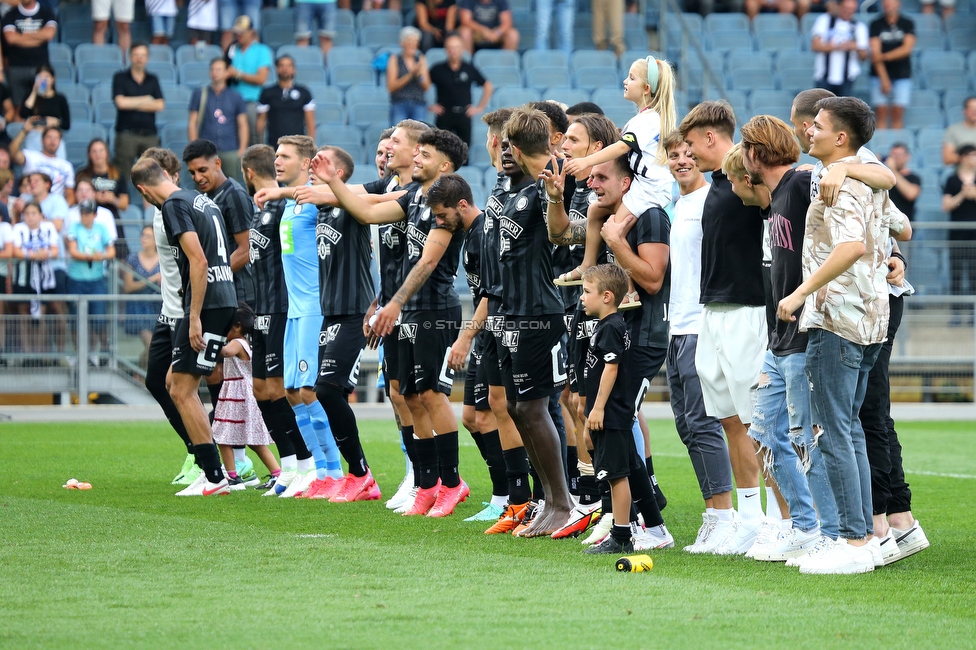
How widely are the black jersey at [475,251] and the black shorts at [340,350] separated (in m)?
1.10

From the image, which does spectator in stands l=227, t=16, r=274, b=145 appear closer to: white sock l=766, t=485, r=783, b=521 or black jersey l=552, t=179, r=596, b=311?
black jersey l=552, t=179, r=596, b=311

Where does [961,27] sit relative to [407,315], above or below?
above

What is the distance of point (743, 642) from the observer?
4.42 meters

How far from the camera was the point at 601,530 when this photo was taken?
21.7ft

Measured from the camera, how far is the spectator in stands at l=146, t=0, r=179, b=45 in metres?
19.7

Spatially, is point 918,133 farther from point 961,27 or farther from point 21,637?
point 21,637

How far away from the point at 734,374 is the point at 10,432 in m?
9.42

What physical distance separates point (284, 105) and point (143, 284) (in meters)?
3.54

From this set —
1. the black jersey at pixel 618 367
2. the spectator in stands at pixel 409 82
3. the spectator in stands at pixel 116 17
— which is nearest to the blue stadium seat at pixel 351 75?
the spectator in stands at pixel 409 82

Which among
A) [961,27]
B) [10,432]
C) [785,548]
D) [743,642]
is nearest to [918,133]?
[961,27]

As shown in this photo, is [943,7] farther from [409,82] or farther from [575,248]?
[575,248]

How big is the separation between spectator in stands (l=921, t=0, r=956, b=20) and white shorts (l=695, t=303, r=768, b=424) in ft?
59.3

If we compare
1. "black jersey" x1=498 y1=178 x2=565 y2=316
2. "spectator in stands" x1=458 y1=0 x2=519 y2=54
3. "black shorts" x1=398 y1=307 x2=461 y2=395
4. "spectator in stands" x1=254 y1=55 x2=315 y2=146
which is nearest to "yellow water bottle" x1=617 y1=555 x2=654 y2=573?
"black jersey" x1=498 y1=178 x2=565 y2=316

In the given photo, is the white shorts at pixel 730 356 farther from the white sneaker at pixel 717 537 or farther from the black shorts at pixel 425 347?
the black shorts at pixel 425 347
